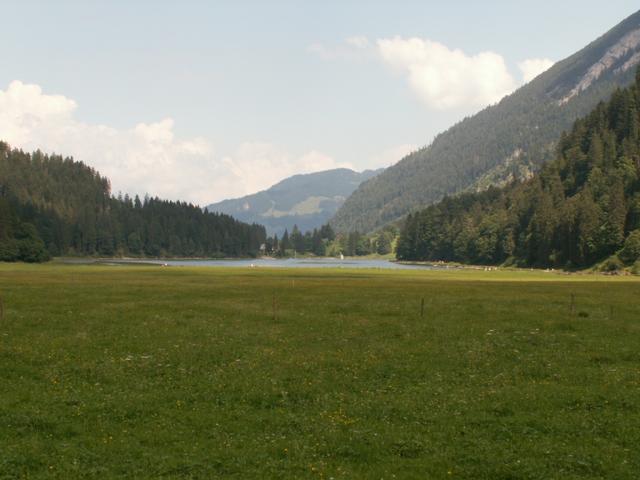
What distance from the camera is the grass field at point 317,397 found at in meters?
17.9

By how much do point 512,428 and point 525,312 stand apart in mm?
33556

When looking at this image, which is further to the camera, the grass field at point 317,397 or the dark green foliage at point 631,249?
the dark green foliage at point 631,249

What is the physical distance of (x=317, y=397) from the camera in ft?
81.6

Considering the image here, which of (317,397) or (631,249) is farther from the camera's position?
(631,249)

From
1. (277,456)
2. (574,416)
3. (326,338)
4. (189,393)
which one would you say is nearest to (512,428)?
(574,416)

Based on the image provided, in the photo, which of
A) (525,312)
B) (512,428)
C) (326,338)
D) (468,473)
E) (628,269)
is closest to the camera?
(468,473)

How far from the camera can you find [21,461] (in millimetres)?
17625

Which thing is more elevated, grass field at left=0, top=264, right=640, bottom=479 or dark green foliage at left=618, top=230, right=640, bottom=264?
dark green foliage at left=618, top=230, right=640, bottom=264

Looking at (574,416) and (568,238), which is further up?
(568,238)

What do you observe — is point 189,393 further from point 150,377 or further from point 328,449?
point 328,449

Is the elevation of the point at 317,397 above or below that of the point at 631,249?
below

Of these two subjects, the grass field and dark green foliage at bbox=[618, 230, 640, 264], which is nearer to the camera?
the grass field

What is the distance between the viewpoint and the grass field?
58.8 feet

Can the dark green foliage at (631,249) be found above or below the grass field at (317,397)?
above
